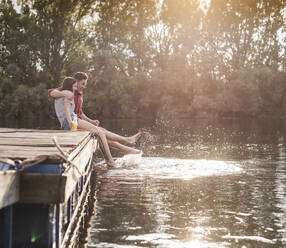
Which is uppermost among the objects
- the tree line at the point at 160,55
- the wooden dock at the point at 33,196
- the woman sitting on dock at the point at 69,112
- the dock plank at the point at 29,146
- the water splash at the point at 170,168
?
the tree line at the point at 160,55

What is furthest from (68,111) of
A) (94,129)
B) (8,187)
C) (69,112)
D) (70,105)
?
(8,187)

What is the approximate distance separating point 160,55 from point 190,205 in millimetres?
39205

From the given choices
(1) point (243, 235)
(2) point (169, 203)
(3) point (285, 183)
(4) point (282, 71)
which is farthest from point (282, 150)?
(4) point (282, 71)

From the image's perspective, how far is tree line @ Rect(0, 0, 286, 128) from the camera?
3569cm

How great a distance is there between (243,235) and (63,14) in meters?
33.4

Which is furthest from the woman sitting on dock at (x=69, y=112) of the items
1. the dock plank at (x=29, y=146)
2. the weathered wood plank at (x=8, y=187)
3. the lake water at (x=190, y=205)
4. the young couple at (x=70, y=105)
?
the weathered wood plank at (x=8, y=187)

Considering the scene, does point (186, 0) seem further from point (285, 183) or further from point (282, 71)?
point (285, 183)

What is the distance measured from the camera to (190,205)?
18.8ft

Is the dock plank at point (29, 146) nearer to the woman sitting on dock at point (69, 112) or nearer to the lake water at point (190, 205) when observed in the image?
the lake water at point (190, 205)

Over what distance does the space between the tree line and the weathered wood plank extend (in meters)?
33.3

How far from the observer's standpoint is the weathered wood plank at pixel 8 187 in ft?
7.75

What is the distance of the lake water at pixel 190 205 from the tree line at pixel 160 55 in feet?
91.9

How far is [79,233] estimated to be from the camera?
443 centimetres

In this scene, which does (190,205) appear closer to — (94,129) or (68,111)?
(68,111)
